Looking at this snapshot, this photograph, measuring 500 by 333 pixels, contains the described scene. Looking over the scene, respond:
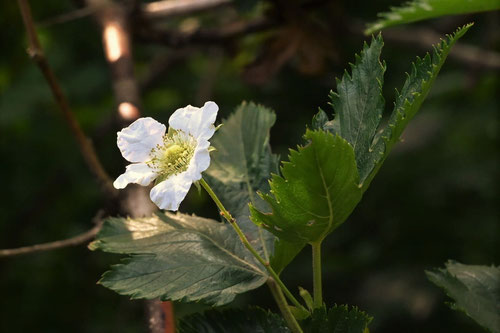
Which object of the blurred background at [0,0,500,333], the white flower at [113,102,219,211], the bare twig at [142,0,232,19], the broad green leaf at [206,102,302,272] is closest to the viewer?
the white flower at [113,102,219,211]

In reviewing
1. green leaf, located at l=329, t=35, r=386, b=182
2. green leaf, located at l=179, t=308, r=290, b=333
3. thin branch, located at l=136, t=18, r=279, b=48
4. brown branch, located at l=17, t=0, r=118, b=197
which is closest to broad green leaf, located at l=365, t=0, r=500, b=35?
green leaf, located at l=329, t=35, r=386, b=182

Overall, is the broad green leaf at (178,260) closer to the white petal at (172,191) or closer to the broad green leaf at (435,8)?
the white petal at (172,191)

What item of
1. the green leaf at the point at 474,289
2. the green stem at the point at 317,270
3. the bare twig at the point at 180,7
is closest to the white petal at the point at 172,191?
the green stem at the point at 317,270

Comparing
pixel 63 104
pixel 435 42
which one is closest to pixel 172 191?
pixel 63 104

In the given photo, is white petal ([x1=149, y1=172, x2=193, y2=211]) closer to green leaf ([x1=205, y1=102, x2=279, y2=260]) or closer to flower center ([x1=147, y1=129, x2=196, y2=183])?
flower center ([x1=147, y1=129, x2=196, y2=183])

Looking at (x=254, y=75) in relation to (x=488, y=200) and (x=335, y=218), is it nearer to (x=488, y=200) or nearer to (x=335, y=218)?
(x=488, y=200)

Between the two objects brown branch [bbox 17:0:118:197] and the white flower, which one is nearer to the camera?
the white flower
